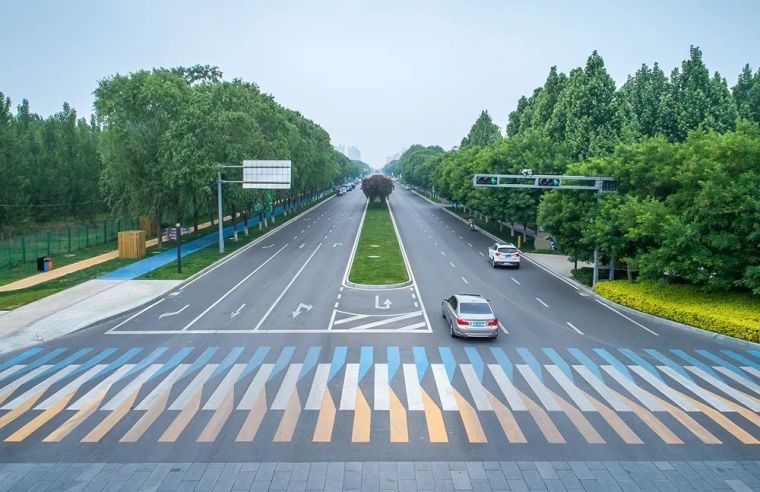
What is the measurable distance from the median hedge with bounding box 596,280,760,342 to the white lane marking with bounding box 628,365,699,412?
6446 millimetres

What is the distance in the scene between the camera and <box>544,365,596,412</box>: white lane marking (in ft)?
50.3

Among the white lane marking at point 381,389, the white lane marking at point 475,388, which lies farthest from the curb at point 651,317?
the white lane marking at point 381,389

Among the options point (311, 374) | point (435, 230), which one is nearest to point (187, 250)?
point (435, 230)

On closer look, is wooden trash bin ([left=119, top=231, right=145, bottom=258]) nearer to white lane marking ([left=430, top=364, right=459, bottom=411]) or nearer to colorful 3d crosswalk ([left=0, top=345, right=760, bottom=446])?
colorful 3d crosswalk ([left=0, top=345, right=760, bottom=446])

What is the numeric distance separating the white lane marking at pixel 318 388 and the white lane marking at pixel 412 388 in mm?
2429

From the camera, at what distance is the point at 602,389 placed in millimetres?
16594

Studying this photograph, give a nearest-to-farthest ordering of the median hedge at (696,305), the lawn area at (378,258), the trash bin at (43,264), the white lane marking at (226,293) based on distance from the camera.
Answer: the median hedge at (696,305) < the white lane marking at (226,293) < the lawn area at (378,258) < the trash bin at (43,264)

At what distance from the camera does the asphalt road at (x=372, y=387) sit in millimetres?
13094

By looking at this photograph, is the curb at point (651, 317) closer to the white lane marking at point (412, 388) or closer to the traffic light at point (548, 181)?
the traffic light at point (548, 181)

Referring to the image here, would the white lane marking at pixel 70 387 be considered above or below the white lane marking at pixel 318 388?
below

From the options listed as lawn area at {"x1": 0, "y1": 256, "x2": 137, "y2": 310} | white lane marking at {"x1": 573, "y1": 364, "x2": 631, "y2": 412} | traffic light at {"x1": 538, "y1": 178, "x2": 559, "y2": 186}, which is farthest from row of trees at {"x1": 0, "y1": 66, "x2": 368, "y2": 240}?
white lane marking at {"x1": 573, "y1": 364, "x2": 631, "y2": 412}

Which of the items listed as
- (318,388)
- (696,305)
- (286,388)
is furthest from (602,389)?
(696,305)

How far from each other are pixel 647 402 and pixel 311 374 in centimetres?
980

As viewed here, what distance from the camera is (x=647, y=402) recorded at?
51.5 feet
